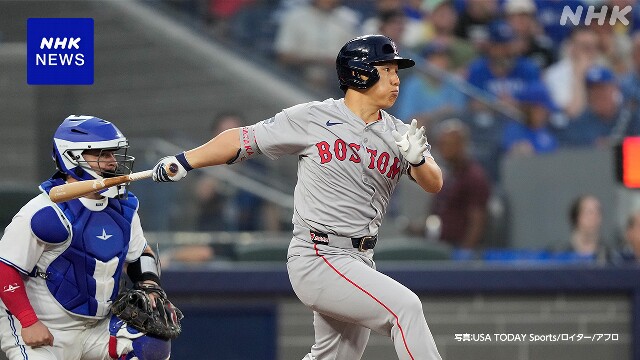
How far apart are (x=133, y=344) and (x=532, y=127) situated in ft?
15.1

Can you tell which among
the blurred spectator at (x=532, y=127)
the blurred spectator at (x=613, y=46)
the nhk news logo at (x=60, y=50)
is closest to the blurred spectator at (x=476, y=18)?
the blurred spectator at (x=532, y=127)

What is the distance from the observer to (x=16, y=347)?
467 centimetres

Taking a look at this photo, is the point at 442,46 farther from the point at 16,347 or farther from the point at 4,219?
the point at 16,347

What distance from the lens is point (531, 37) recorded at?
876 centimetres

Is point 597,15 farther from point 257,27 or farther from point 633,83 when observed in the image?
point 257,27

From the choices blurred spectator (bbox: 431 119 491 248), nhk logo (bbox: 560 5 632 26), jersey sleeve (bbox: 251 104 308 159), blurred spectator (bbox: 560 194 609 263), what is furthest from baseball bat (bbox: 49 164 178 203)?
nhk logo (bbox: 560 5 632 26)

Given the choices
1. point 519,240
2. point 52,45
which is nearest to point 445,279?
point 519,240

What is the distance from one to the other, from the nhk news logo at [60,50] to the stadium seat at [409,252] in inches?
84.9

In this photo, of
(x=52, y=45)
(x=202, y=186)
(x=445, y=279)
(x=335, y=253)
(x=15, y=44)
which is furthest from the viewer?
(x=202, y=186)

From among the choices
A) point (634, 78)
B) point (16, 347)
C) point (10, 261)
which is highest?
point (634, 78)

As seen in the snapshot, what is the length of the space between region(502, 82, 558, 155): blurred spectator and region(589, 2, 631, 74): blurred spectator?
0.54 meters

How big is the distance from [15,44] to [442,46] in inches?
136

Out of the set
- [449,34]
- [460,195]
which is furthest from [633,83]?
[460,195]

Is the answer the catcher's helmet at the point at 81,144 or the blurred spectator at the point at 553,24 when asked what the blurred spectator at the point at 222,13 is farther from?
the catcher's helmet at the point at 81,144
